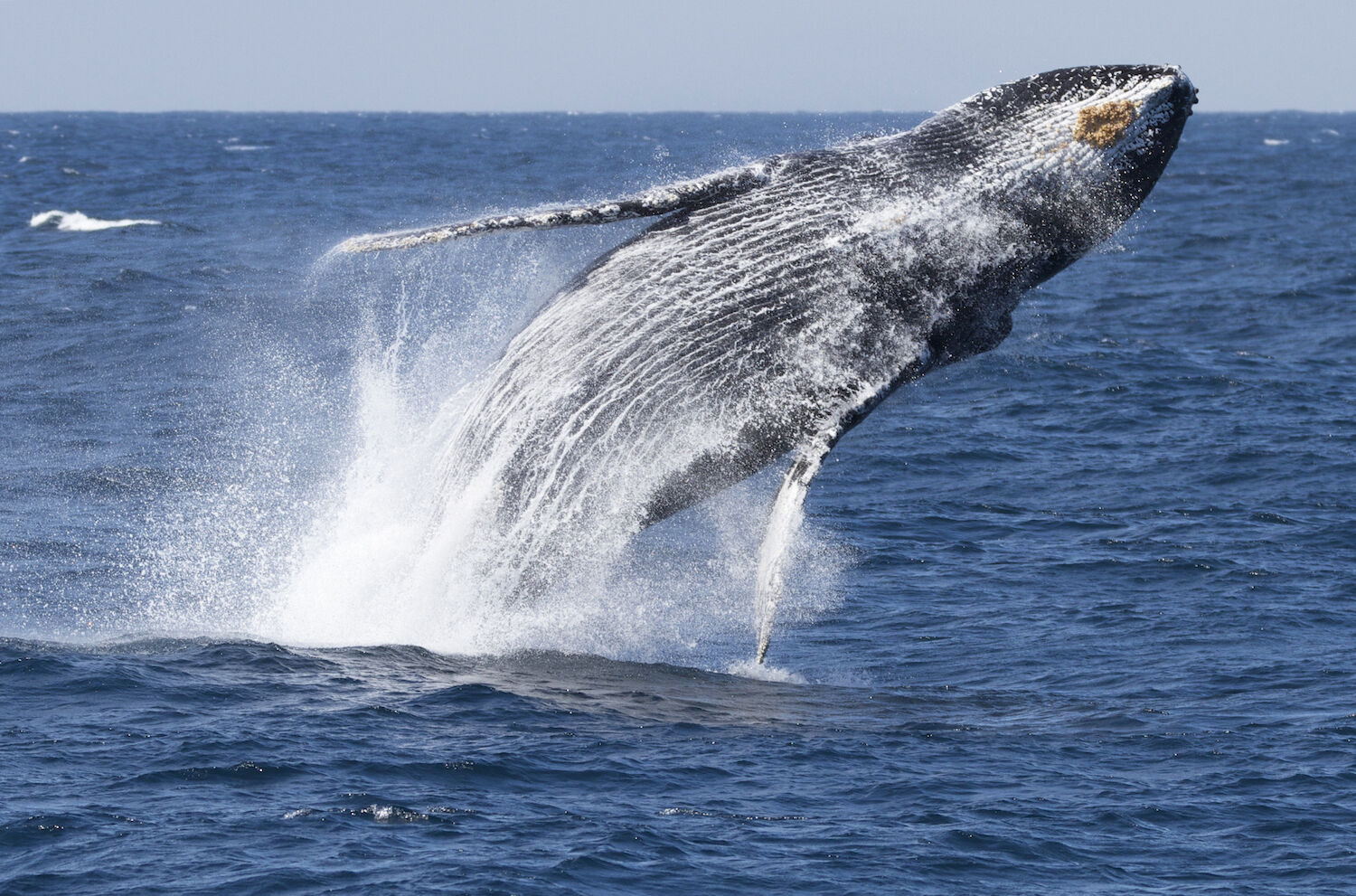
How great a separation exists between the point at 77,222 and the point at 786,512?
39.4 m

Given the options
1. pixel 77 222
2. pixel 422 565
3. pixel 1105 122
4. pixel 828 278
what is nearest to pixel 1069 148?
pixel 1105 122

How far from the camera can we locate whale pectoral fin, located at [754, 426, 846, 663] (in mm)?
11375

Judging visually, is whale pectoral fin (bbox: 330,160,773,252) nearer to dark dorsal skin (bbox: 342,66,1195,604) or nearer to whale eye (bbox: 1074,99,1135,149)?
dark dorsal skin (bbox: 342,66,1195,604)

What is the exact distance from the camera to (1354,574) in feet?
57.2

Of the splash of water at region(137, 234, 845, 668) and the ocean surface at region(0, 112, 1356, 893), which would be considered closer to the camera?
the ocean surface at region(0, 112, 1356, 893)

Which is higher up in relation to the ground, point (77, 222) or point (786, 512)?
point (77, 222)

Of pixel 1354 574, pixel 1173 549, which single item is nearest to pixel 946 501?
pixel 1173 549

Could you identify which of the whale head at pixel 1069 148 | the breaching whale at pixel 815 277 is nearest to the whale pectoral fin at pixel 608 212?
the breaching whale at pixel 815 277

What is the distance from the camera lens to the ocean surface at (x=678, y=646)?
1024 cm

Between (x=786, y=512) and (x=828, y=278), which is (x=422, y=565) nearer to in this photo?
(x=786, y=512)

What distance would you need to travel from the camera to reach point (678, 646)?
49.8 ft

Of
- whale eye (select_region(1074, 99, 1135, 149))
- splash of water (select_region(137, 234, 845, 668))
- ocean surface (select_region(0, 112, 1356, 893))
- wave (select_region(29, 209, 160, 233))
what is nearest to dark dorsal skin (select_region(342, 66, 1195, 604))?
whale eye (select_region(1074, 99, 1135, 149))

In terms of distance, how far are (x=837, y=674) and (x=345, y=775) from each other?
207 inches

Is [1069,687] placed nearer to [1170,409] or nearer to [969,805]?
[969,805]
